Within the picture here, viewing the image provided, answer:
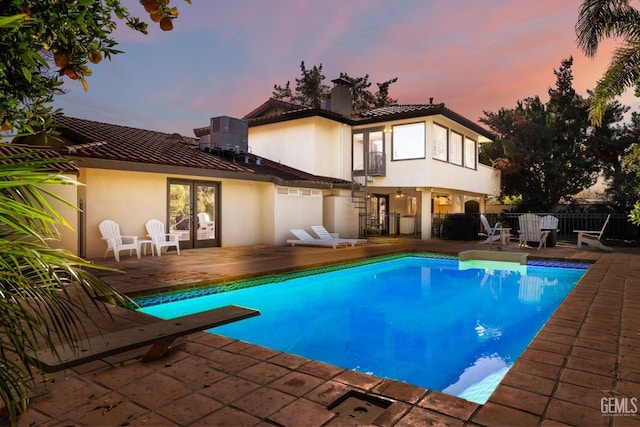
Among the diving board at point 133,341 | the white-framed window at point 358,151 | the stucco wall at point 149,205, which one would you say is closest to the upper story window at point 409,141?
the white-framed window at point 358,151

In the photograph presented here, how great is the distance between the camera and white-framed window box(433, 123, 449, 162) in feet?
56.4

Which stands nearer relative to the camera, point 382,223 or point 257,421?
point 257,421

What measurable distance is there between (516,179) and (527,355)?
22329mm

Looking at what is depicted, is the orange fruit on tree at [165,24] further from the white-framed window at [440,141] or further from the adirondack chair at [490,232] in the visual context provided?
the white-framed window at [440,141]

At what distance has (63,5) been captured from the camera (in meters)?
1.69

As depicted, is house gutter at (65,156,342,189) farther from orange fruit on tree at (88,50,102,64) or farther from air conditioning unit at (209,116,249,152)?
orange fruit on tree at (88,50,102,64)

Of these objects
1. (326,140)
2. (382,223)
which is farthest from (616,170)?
(326,140)

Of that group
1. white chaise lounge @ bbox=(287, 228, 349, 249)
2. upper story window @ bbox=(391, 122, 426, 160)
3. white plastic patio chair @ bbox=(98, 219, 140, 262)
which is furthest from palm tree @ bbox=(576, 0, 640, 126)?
white plastic patio chair @ bbox=(98, 219, 140, 262)

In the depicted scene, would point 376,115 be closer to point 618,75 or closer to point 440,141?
point 440,141

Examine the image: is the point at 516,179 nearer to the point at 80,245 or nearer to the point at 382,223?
the point at 382,223

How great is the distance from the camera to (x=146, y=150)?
40.2 ft

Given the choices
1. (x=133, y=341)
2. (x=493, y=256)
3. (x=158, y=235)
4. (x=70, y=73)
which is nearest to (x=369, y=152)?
(x=493, y=256)

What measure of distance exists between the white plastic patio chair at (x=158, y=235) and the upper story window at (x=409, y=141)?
33.4 ft

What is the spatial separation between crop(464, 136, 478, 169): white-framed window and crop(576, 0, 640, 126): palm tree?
29.4ft
